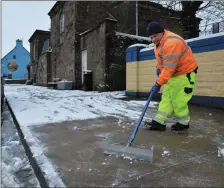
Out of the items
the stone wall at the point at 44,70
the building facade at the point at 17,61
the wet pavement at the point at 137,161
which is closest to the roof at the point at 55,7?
the stone wall at the point at 44,70

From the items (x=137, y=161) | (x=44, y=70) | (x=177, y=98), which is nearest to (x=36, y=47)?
(x=44, y=70)

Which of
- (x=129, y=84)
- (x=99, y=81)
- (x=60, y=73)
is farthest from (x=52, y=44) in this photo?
(x=129, y=84)

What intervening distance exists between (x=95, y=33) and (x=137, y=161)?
11.2 metres

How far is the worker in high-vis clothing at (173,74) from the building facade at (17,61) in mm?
41203

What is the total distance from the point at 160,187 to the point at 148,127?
1.96 m

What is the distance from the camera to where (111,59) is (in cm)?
1206

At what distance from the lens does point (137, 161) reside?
7.90 ft

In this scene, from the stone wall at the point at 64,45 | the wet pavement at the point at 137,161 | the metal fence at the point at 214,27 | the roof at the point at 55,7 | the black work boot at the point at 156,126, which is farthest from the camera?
the roof at the point at 55,7

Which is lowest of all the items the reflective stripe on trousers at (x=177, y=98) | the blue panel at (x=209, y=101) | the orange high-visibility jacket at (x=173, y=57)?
the blue panel at (x=209, y=101)

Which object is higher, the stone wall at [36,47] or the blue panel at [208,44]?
the stone wall at [36,47]

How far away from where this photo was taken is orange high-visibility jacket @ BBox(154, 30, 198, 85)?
3281mm

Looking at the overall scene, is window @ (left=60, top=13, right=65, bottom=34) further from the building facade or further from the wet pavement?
the building facade

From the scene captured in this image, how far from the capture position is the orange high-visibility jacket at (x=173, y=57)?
3281 millimetres

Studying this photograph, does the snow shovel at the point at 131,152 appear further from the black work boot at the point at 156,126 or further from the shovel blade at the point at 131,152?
the black work boot at the point at 156,126
